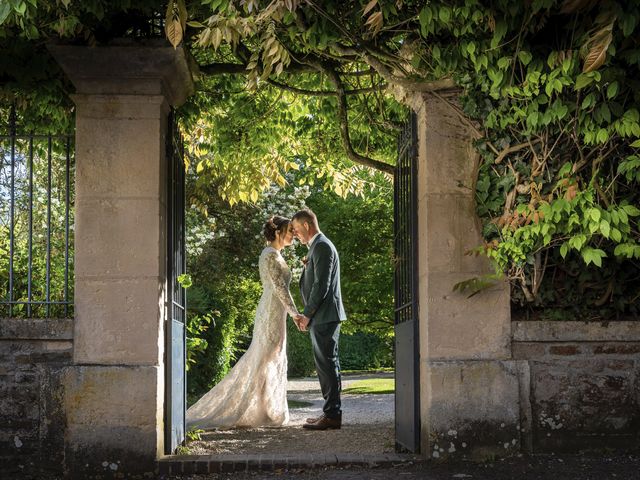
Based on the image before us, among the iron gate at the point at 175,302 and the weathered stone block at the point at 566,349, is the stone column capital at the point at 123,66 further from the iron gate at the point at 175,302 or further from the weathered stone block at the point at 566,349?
the weathered stone block at the point at 566,349

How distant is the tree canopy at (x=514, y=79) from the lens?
4991 millimetres

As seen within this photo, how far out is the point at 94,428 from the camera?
573 cm

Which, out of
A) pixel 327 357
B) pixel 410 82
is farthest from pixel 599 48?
pixel 327 357

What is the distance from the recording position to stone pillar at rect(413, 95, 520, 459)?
5727 millimetres

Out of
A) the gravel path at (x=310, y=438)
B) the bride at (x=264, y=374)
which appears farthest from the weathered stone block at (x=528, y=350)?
the bride at (x=264, y=374)

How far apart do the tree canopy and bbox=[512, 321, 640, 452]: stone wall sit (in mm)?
230

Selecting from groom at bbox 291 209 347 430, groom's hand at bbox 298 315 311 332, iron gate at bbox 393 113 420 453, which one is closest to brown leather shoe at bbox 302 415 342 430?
groom at bbox 291 209 347 430

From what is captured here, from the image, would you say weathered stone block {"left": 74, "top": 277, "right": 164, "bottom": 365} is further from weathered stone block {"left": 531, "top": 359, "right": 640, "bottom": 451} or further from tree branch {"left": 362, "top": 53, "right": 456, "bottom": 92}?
weathered stone block {"left": 531, "top": 359, "right": 640, "bottom": 451}

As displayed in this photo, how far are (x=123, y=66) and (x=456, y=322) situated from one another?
2930 millimetres

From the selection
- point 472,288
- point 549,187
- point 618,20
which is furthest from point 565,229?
point 618,20

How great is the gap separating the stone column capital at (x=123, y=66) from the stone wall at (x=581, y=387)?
3.11 metres

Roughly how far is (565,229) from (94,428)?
337 centimetres

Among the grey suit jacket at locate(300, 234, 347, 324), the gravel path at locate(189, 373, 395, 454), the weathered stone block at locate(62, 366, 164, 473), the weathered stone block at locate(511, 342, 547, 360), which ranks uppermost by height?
the grey suit jacket at locate(300, 234, 347, 324)

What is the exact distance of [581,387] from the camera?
5.76 meters
